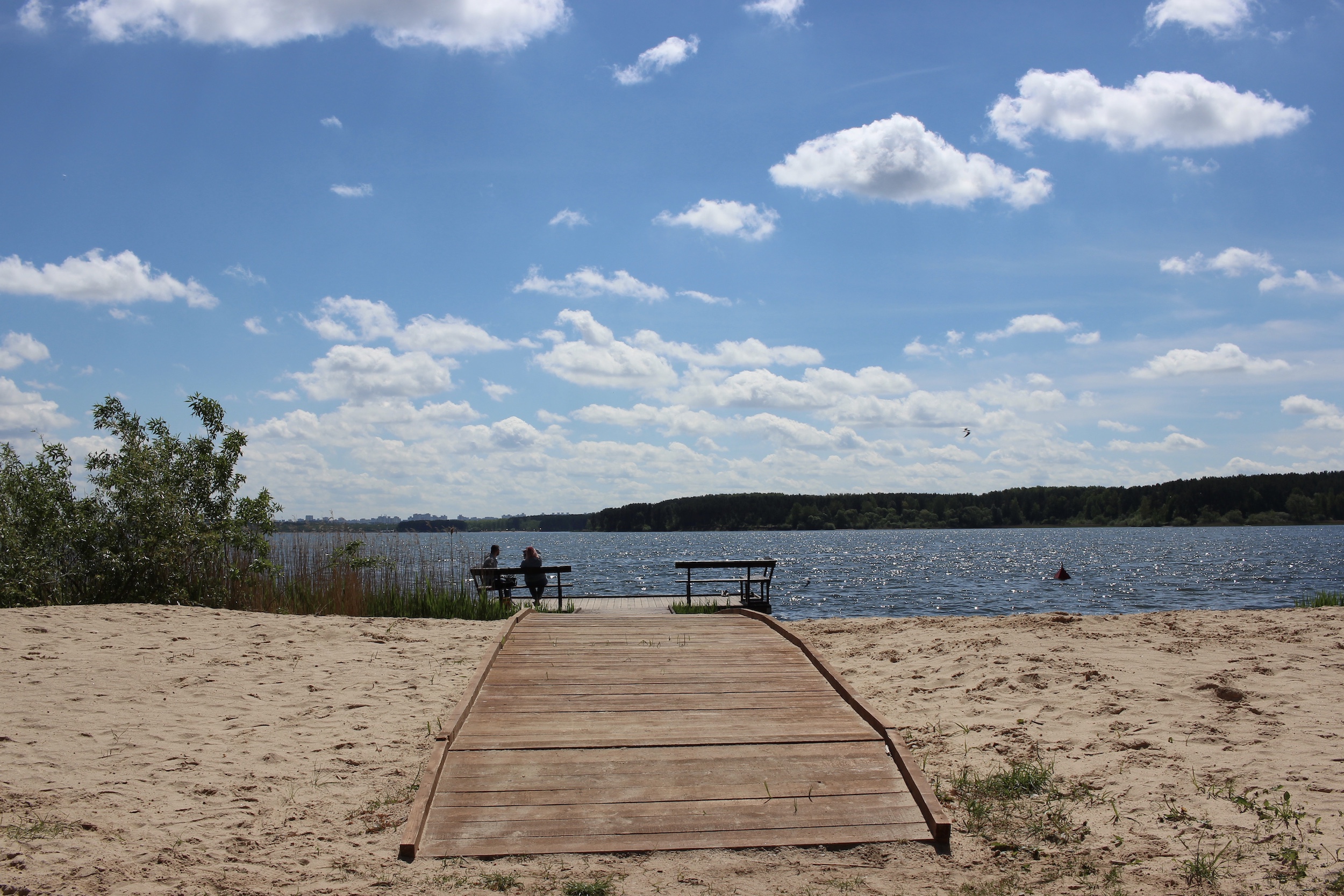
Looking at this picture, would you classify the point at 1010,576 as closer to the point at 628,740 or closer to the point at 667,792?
the point at 628,740

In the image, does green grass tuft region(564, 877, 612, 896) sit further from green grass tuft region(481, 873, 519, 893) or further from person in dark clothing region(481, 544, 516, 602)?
person in dark clothing region(481, 544, 516, 602)

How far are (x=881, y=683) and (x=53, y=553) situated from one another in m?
11.3

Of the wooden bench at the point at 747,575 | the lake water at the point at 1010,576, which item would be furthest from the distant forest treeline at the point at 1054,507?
the wooden bench at the point at 747,575

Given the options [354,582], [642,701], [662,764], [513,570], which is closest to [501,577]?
[513,570]

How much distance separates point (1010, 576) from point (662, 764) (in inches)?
1532

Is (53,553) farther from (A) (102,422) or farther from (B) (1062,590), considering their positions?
(B) (1062,590)

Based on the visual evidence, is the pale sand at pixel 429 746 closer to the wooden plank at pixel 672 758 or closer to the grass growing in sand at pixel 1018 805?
the grass growing in sand at pixel 1018 805

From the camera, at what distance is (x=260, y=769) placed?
18.6ft

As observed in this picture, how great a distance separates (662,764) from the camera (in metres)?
5.58

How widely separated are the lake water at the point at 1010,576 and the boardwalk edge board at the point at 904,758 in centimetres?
1141

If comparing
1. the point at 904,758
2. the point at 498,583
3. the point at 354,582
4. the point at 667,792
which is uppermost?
the point at 354,582

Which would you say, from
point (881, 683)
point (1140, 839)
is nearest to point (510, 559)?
point (881, 683)

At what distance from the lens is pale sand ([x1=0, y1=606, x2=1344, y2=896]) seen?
4.34 m

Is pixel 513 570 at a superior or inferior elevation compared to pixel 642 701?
superior
